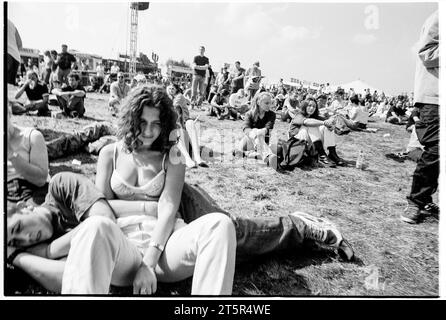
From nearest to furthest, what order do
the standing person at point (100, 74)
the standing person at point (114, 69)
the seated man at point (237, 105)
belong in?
the standing person at point (114, 69) → the seated man at point (237, 105) → the standing person at point (100, 74)

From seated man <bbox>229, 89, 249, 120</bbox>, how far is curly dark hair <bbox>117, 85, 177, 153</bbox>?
713cm

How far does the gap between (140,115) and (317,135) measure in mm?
4064

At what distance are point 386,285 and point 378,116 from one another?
14.2 m

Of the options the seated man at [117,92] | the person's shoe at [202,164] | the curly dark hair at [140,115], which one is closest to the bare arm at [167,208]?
the curly dark hair at [140,115]

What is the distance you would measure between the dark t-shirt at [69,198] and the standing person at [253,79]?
8.41 metres

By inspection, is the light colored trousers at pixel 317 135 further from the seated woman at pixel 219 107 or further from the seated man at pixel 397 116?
the seated man at pixel 397 116

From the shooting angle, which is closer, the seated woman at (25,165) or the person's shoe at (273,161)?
the seated woman at (25,165)

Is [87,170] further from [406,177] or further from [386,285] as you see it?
[406,177]

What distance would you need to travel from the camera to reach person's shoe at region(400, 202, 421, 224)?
315 centimetres

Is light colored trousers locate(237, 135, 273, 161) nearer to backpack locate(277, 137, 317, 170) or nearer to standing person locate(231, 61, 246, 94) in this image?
backpack locate(277, 137, 317, 170)

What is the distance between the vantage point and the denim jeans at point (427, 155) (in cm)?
283

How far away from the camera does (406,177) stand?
5043 mm

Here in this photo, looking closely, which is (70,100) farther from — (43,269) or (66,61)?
(43,269)
